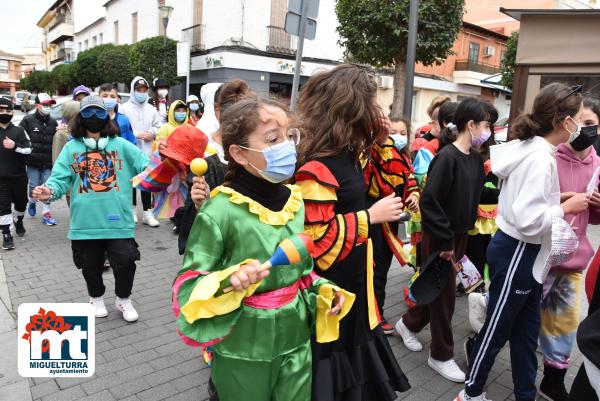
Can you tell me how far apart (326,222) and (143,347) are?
2.29 m

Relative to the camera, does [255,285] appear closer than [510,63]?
Yes

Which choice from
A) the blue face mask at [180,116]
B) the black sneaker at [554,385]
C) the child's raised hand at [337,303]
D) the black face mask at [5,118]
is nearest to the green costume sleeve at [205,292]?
the child's raised hand at [337,303]

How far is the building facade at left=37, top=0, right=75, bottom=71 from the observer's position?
5009 cm

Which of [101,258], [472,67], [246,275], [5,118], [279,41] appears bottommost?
[101,258]

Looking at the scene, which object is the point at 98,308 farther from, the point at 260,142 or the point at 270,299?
the point at 260,142

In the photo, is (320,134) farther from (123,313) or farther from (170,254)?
(170,254)

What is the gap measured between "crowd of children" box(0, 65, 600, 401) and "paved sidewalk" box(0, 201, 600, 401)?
0.20 metres

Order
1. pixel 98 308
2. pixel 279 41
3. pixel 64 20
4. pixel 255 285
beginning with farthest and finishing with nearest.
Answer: pixel 64 20 < pixel 279 41 < pixel 98 308 < pixel 255 285

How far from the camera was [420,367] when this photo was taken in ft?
11.7

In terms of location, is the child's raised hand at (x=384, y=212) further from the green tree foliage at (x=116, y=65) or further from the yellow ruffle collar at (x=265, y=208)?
the green tree foliage at (x=116, y=65)

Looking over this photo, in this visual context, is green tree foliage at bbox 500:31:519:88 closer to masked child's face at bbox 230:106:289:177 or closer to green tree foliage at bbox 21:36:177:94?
green tree foliage at bbox 21:36:177:94

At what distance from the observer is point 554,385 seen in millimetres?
3189

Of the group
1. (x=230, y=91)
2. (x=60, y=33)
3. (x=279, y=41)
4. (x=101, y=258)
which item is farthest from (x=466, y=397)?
(x=60, y=33)

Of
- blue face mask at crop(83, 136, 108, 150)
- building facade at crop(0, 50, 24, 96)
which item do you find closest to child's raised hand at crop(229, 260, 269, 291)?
blue face mask at crop(83, 136, 108, 150)
